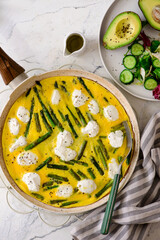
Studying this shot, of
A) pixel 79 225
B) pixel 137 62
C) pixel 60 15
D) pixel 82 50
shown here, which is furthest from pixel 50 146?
pixel 60 15

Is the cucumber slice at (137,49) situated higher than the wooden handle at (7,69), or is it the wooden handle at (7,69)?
the wooden handle at (7,69)

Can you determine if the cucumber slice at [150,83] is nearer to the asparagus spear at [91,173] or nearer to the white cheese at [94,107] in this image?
the white cheese at [94,107]

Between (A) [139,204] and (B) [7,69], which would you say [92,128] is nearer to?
(A) [139,204]

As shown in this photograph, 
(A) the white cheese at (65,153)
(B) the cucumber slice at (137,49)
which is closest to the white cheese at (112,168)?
(A) the white cheese at (65,153)

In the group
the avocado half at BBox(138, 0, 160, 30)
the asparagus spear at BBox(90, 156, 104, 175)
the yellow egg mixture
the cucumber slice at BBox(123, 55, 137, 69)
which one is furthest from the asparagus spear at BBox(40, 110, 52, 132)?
the avocado half at BBox(138, 0, 160, 30)

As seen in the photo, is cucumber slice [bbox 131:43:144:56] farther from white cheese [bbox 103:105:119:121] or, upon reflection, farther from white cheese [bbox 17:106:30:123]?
white cheese [bbox 17:106:30:123]

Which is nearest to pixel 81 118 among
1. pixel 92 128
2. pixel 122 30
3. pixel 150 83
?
pixel 92 128
